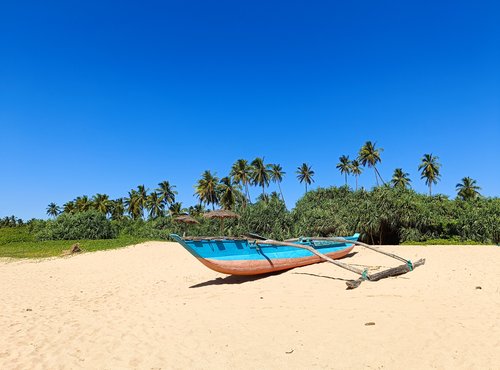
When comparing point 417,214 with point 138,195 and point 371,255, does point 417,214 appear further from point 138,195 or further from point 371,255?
point 138,195

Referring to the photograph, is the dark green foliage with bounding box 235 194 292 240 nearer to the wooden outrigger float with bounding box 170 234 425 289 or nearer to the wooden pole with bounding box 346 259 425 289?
the wooden outrigger float with bounding box 170 234 425 289

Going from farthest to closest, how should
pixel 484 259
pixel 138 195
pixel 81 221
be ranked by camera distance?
pixel 138 195
pixel 81 221
pixel 484 259

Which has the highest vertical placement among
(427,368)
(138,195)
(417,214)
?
(138,195)

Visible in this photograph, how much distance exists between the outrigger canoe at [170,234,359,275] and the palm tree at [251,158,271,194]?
118ft

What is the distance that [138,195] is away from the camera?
57.2 meters

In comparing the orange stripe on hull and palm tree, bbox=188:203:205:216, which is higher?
palm tree, bbox=188:203:205:216

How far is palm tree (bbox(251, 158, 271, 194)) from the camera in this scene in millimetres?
48688

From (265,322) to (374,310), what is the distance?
249 cm

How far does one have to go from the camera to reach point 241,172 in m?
47.9

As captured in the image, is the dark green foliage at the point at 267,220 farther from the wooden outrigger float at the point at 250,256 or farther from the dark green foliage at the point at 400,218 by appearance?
the wooden outrigger float at the point at 250,256

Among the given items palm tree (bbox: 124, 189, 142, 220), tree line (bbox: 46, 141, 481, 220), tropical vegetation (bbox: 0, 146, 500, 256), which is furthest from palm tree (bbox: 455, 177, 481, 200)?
palm tree (bbox: 124, 189, 142, 220)

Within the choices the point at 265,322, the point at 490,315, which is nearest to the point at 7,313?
the point at 265,322

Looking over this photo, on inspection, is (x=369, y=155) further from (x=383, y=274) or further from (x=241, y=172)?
(x=383, y=274)

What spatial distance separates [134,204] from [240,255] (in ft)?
164
